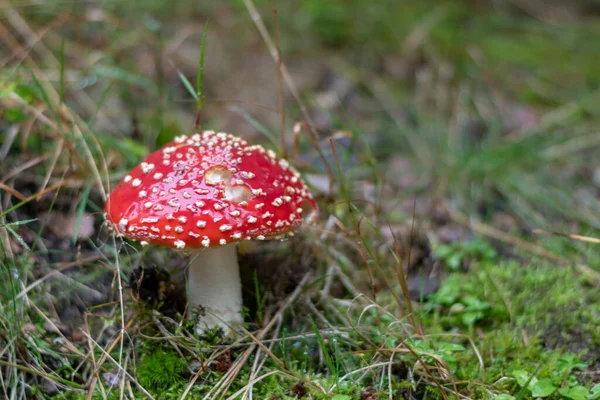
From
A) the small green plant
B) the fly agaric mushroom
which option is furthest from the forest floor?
the fly agaric mushroom

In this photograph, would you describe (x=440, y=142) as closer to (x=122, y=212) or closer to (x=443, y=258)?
(x=443, y=258)

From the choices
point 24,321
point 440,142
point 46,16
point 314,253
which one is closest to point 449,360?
point 314,253

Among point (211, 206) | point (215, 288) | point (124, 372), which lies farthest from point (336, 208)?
point (124, 372)

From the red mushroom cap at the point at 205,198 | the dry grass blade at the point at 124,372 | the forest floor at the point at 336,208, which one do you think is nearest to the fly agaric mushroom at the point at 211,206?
the red mushroom cap at the point at 205,198

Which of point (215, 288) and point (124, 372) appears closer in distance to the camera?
point (124, 372)

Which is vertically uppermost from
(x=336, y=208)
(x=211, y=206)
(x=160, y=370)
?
(x=211, y=206)

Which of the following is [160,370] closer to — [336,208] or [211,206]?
[211,206]
